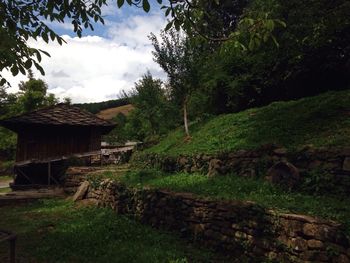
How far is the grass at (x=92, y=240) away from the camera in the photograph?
908 centimetres

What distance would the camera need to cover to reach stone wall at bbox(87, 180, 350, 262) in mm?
7066

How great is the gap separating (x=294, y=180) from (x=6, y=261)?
805 cm

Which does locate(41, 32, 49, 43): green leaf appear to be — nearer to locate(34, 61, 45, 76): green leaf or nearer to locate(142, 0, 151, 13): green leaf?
locate(34, 61, 45, 76): green leaf

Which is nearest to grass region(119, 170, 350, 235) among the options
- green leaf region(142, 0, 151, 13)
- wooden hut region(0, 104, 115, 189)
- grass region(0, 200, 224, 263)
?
grass region(0, 200, 224, 263)

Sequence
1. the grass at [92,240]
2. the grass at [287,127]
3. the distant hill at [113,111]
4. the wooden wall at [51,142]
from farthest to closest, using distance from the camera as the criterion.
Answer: the distant hill at [113,111] < the wooden wall at [51,142] < the grass at [287,127] < the grass at [92,240]

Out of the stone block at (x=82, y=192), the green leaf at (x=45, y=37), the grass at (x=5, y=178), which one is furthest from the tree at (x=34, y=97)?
the green leaf at (x=45, y=37)

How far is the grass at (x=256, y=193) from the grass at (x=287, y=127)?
1.76 m

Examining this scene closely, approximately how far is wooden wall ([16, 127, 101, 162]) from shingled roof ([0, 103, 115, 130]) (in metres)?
0.74

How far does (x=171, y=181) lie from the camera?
1405cm

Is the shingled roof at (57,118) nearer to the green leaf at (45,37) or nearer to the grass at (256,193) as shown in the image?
the grass at (256,193)

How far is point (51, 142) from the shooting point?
25.9 m

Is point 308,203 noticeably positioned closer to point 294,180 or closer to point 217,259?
point 294,180

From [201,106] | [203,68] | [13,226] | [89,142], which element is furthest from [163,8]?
[89,142]

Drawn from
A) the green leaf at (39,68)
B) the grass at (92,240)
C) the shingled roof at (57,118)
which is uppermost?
the shingled roof at (57,118)
